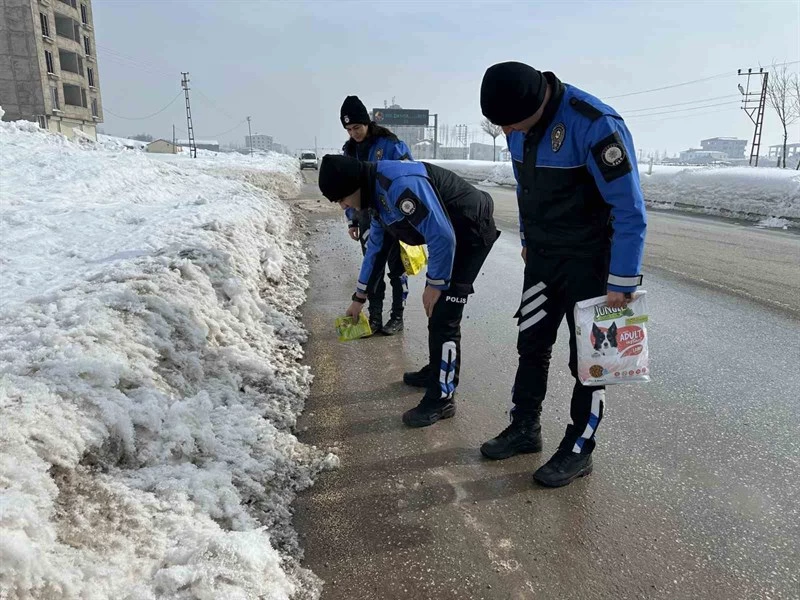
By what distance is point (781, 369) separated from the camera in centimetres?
406

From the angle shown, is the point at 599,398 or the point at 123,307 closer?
the point at 599,398

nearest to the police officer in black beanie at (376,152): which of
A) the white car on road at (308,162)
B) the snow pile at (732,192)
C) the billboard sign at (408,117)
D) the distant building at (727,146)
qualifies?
the snow pile at (732,192)

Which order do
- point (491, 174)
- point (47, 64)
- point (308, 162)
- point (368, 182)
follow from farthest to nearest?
point (308, 162), point (47, 64), point (491, 174), point (368, 182)

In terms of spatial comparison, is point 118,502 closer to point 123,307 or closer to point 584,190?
point 123,307

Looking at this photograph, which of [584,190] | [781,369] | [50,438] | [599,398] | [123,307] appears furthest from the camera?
[781,369]

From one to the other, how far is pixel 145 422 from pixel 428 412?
5.31 ft

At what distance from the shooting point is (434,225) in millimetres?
2781

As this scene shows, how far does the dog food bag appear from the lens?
2.43 m

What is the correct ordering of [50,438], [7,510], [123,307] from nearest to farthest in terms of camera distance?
1. [7,510]
2. [50,438]
3. [123,307]

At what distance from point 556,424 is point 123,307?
2.80m

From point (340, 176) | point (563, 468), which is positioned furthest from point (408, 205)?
point (563, 468)

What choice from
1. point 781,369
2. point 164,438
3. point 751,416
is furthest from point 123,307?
point 781,369

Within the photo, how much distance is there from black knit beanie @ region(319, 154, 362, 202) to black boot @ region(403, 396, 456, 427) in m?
1.40

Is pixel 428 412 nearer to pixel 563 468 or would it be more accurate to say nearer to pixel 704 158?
pixel 563 468
